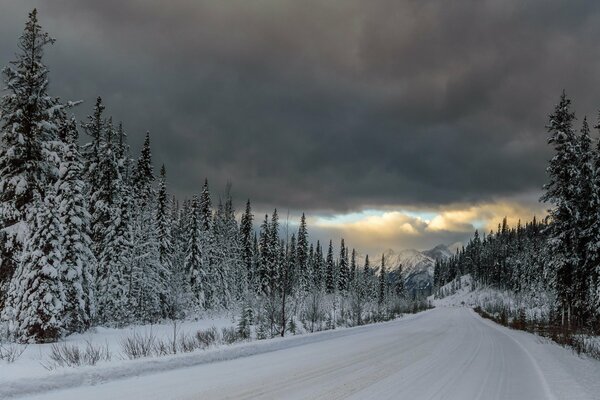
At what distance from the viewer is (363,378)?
986cm

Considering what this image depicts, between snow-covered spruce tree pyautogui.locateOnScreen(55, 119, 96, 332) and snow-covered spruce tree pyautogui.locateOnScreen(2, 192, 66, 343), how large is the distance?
183cm

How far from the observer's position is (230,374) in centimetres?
987

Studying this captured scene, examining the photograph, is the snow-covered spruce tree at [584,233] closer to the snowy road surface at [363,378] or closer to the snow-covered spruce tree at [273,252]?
the snowy road surface at [363,378]

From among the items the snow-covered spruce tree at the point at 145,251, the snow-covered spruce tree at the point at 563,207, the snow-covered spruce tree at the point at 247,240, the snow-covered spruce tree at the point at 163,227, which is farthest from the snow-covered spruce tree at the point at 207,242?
the snow-covered spruce tree at the point at 563,207

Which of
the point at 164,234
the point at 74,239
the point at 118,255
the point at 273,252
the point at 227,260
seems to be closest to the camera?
the point at 74,239

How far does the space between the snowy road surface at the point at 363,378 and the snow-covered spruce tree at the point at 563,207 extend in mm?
19931

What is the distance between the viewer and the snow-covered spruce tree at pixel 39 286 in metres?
21.3

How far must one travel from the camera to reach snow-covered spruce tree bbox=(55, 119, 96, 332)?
24656 millimetres

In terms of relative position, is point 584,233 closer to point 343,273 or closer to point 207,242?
point 207,242

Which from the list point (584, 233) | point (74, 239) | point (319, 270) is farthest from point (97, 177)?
point (319, 270)

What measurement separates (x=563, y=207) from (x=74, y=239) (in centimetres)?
3398

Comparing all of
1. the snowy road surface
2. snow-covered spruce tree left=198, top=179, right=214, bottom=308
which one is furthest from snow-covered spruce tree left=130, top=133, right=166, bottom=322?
the snowy road surface

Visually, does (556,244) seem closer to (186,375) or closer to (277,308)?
(277,308)

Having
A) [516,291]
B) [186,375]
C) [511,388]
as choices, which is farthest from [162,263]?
[516,291]
